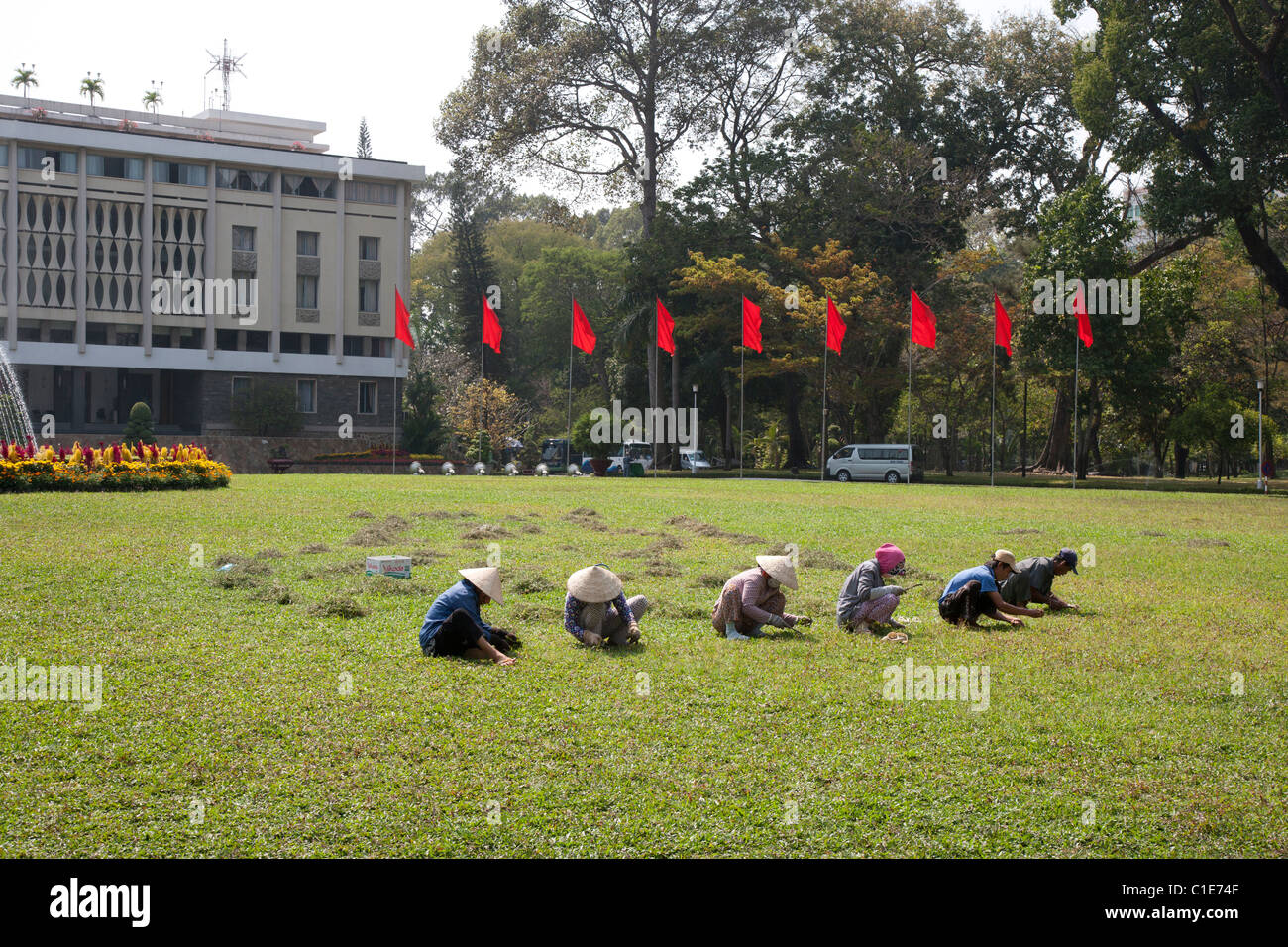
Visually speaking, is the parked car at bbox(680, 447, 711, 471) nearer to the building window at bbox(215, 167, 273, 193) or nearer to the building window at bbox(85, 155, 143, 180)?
the building window at bbox(215, 167, 273, 193)

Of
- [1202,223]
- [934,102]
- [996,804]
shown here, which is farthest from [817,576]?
[934,102]

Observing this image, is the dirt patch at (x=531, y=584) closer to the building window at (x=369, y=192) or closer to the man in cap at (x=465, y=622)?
the man in cap at (x=465, y=622)

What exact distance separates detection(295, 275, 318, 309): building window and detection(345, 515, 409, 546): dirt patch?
130ft

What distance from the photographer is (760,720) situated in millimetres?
8141

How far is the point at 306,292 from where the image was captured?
57.6 meters

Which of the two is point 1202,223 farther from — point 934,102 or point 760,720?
point 760,720

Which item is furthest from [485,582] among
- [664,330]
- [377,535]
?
[664,330]

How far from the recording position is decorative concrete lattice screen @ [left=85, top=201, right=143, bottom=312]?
2090 inches

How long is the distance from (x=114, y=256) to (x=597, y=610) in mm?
50428

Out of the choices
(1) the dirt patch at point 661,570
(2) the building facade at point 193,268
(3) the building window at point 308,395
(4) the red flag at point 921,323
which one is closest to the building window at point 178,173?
(2) the building facade at point 193,268

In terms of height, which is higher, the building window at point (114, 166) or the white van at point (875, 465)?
the building window at point (114, 166)

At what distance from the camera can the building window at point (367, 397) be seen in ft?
192

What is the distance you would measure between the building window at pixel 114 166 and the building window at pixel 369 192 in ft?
31.5

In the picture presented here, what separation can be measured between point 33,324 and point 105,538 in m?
41.9
